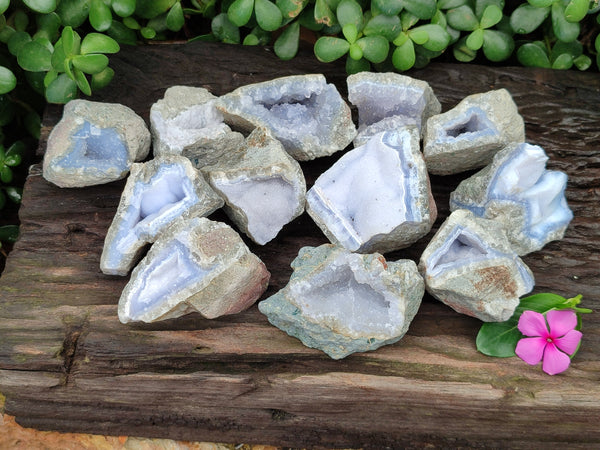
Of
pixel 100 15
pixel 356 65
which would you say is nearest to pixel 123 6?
pixel 100 15

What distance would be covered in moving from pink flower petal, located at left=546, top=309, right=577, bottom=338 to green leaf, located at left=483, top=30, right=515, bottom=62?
752mm

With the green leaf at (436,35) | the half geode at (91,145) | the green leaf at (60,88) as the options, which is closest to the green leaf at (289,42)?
the green leaf at (436,35)

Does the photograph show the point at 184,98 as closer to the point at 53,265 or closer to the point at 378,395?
the point at 53,265

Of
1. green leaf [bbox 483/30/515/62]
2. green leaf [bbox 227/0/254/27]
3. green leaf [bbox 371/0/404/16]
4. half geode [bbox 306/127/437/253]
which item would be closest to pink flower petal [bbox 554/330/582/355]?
half geode [bbox 306/127/437/253]

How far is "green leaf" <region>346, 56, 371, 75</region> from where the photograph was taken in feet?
6.09

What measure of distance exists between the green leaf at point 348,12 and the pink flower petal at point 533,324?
2.82 feet

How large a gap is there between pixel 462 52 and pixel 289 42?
52 centimetres

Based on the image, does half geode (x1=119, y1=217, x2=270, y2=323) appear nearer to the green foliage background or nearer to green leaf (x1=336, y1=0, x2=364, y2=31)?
the green foliage background

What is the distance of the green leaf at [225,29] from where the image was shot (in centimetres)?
195

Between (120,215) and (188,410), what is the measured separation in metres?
0.50

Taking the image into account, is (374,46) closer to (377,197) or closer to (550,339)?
(377,197)

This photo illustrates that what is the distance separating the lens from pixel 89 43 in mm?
1695

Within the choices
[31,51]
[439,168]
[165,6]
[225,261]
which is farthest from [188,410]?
[165,6]

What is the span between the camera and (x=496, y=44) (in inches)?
73.0
